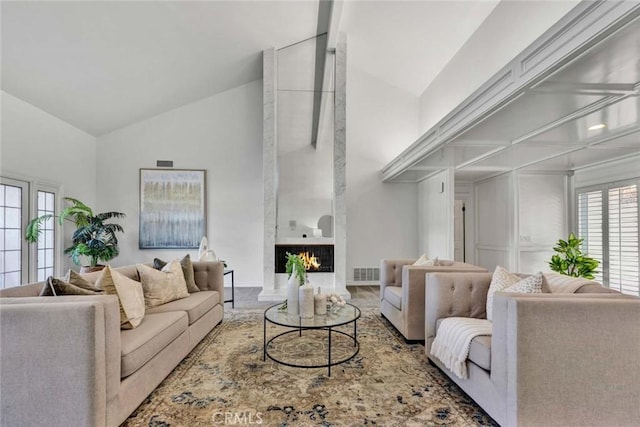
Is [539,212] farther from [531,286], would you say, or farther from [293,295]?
[293,295]

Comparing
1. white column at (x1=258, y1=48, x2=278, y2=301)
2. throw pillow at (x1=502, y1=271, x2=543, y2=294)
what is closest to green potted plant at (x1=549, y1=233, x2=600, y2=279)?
throw pillow at (x1=502, y1=271, x2=543, y2=294)

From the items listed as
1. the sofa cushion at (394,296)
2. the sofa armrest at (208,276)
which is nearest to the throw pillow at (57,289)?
the sofa armrest at (208,276)

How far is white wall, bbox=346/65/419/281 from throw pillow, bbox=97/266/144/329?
458 cm

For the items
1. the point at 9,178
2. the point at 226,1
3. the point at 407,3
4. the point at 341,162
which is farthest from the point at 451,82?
the point at 9,178

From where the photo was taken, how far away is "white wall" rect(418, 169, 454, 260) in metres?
5.15

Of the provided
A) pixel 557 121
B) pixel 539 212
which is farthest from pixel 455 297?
pixel 539 212

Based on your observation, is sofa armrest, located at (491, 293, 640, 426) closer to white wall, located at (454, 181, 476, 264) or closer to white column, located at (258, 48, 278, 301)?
white column, located at (258, 48, 278, 301)

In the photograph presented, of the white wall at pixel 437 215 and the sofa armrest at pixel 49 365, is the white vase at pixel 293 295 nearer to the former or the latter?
the sofa armrest at pixel 49 365

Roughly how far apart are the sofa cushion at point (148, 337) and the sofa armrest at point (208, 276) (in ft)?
3.15

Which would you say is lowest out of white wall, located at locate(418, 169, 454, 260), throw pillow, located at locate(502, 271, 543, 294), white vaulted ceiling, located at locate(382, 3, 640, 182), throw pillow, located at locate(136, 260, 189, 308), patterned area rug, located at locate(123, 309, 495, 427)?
patterned area rug, located at locate(123, 309, 495, 427)

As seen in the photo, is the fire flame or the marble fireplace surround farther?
the fire flame

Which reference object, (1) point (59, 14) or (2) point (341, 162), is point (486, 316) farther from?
(1) point (59, 14)

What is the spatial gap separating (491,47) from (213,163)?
16.5ft

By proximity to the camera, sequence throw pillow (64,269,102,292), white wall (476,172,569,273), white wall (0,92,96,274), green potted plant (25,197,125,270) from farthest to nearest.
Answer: white wall (476,172,569,273) < green potted plant (25,197,125,270) < white wall (0,92,96,274) < throw pillow (64,269,102,292)
